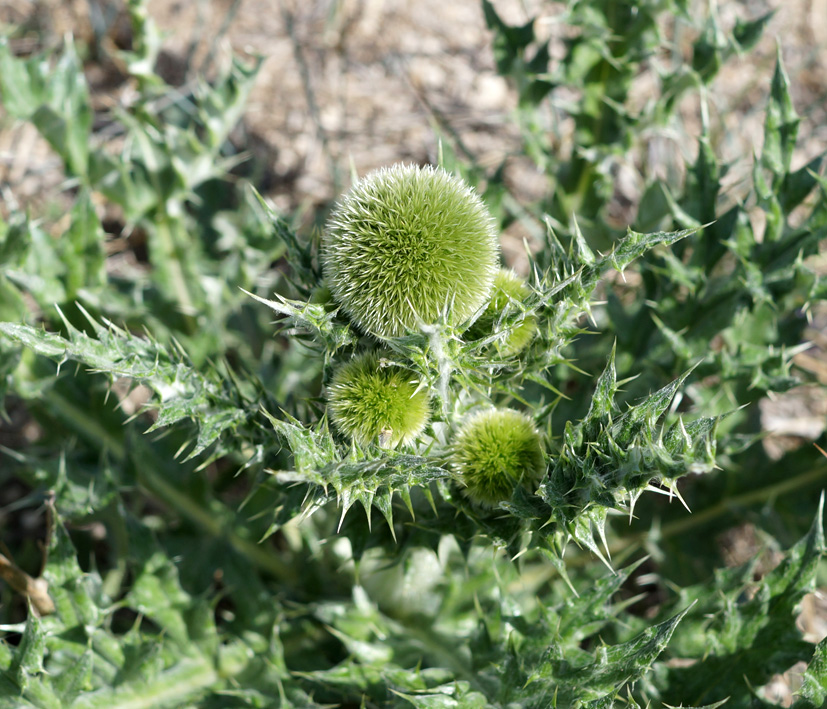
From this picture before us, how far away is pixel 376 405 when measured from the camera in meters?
2.19

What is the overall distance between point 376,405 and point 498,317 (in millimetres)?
458

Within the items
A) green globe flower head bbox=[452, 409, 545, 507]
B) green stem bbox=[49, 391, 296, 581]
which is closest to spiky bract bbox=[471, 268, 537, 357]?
green globe flower head bbox=[452, 409, 545, 507]

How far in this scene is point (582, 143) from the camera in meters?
3.89

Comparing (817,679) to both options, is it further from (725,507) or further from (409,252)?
(409,252)

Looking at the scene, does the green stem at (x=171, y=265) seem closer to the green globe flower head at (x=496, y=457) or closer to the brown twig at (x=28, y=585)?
the brown twig at (x=28, y=585)

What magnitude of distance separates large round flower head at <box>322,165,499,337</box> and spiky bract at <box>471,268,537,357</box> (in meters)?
0.08

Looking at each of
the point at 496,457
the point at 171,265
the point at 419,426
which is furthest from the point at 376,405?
the point at 171,265

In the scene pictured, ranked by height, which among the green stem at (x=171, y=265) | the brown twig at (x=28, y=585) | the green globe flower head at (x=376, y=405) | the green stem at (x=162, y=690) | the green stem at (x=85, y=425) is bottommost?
the green stem at (x=162, y=690)

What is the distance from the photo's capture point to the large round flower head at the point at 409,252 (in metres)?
2.10

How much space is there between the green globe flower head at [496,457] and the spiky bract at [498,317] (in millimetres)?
248

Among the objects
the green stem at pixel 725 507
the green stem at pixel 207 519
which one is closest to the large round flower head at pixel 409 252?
the green stem at pixel 207 519

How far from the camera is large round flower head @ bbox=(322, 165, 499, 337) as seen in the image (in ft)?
6.90

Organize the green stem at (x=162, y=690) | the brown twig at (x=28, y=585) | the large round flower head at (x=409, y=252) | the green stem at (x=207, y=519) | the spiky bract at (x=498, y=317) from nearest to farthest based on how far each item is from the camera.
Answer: the large round flower head at (x=409, y=252) → the spiky bract at (x=498, y=317) → the green stem at (x=162, y=690) → the brown twig at (x=28, y=585) → the green stem at (x=207, y=519)

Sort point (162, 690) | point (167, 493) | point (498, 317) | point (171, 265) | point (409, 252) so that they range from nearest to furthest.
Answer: point (409, 252) → point (498, 317) → point (162, 690) → point (167, 493) → point (171, 265)
